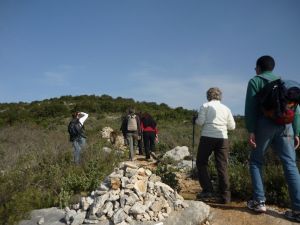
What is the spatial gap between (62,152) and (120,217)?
4.54 meters

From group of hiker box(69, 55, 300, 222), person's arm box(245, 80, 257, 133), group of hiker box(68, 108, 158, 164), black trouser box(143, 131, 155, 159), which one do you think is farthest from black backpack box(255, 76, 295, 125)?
black trouser box(143, 131, 155, 159)

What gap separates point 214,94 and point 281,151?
142cm

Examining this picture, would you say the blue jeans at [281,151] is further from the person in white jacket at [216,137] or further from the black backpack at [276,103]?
the person in white jacket at [216,137]

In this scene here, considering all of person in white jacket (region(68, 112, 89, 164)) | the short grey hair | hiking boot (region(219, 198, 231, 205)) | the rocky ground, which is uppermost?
the short grey hair

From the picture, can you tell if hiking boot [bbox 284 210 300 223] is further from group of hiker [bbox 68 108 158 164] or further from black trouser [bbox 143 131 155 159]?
black trouser [bbox 143 131 155 159]

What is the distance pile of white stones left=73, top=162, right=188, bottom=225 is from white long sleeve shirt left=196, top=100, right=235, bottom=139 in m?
1.07

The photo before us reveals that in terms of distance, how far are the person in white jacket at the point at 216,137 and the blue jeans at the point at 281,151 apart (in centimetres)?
73

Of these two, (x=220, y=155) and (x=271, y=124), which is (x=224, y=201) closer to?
(x=220, y=155)

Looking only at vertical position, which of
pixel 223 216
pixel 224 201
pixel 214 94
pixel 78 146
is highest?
pixel 214 94

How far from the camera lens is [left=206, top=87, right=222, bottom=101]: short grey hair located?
20.3 feet

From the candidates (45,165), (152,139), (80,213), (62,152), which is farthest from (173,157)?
(80,213)

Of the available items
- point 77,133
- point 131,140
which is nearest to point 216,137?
point 77,133

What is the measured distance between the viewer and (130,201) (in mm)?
5398

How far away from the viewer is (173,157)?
1288 centimetres
